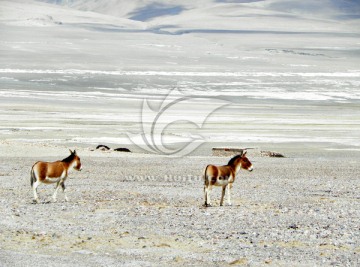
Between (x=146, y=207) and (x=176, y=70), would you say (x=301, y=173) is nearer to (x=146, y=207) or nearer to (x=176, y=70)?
(x=146, y=207)

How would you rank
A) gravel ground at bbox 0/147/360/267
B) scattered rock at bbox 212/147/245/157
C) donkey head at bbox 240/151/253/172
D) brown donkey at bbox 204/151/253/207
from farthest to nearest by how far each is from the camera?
scattered rock at bbox 212/147/245/157
donkey head at bbox 240/151/253/172
brown donkey at bbox 204/151/253/207
gravel ground at bbox 0/147/360/267

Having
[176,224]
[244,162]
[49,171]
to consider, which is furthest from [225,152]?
[176,224]

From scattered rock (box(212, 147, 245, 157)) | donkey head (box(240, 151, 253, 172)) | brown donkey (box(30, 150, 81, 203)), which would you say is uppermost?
donkey head (box(240, 151, 253, 172))

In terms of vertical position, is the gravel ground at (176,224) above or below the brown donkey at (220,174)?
below

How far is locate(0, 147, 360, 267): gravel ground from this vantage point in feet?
33.6

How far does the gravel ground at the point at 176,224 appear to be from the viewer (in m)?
10.2

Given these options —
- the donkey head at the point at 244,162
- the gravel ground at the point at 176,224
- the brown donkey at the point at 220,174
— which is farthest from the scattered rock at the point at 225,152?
the brown donkey at the point at 220,174

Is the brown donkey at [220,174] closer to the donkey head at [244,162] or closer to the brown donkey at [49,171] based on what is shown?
the donkey head at [244,162]

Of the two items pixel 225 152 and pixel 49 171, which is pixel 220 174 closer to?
pixel 49 171

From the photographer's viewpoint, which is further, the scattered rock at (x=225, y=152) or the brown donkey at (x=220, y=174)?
the scattered rock at (x=225, y=152)

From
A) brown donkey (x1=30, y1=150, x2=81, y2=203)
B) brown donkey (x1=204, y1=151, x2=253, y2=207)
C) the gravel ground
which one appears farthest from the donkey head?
brown donkey (x1=30, y1=150, x2=81, y2=203)

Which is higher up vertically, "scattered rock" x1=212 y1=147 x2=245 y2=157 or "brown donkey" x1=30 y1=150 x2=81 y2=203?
"brown donkey" x1=30 y1=150 x2=81 y2=203

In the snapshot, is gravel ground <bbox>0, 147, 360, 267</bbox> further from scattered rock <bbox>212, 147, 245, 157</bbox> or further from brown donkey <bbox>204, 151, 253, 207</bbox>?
scattered rock <bbox>212, 147, 245, 157</bbox>

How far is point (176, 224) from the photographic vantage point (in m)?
12.7
